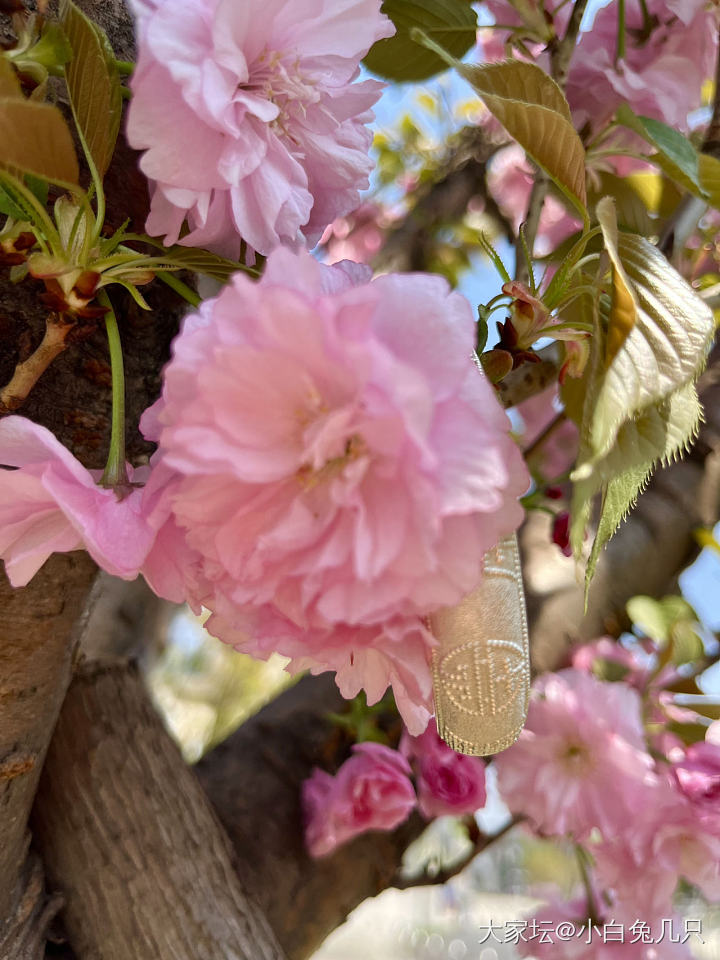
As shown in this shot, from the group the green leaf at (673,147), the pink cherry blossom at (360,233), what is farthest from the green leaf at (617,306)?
the pink cherry blossom at (360,233)

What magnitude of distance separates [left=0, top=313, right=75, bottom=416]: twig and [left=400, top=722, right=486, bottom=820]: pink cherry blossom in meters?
0.47

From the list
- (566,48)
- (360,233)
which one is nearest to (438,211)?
(360,233)

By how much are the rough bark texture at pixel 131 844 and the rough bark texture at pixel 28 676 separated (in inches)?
2.0

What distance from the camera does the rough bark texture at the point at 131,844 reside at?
2.00ft

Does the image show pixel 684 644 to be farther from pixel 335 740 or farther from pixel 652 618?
pixel 335 740

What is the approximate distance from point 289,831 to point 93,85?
67cm

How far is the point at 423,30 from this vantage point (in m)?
0.60

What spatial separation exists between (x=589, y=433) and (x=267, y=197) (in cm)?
20

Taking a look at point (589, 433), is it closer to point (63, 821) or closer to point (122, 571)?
point (122, 571)

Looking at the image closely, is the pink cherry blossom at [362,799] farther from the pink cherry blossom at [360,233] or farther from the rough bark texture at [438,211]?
the pink cherry blossom at [360,233]

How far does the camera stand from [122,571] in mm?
325

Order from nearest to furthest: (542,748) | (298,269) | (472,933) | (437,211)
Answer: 1. (298,269)
2. (542,748)
3. (437,211)
4. (472,933)

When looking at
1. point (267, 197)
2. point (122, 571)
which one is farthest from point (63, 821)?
point (267, 197)

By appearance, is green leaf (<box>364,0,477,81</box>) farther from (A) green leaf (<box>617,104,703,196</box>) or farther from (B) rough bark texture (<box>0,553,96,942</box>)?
(B) rough bark texture (<box>0,553,96,942</box>)
